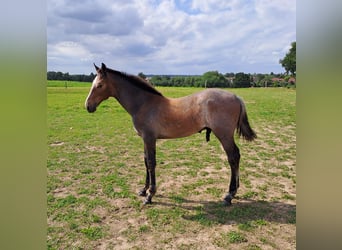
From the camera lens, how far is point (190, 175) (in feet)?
16.6

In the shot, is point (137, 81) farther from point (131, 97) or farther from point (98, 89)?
point (98, 89)

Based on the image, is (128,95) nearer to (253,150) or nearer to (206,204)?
(206,204)

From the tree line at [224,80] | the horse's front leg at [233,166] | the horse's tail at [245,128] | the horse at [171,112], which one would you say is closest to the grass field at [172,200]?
the horse's front leg at [233,166]

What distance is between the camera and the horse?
12.5 feet

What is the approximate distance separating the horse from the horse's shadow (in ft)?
0.70

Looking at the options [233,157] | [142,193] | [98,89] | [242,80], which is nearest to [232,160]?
[233,157]

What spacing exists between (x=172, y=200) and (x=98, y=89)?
7.38 feet

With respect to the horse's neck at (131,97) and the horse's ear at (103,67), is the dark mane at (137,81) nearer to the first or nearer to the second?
the horse's neck at (131,97)

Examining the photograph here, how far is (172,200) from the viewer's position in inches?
159

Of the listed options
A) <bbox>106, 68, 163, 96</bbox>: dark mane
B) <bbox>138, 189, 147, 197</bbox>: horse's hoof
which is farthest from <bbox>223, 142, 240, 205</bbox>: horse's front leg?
<bbox>106, 68, 163, 96</bbox>: dark mane

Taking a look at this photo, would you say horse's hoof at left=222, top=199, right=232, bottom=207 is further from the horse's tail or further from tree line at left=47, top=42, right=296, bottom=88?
tree line at left=47, top=42, right=296, bottom=88
